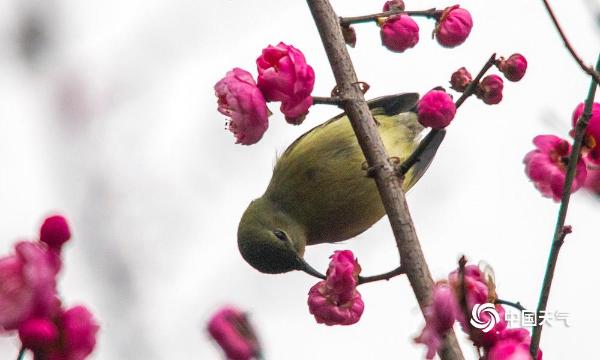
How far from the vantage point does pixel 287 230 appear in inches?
210

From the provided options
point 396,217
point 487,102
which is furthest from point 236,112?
point 487,102

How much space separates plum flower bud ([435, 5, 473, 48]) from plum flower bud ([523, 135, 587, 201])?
→ 28.7 inches

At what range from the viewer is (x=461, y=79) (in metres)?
3.06

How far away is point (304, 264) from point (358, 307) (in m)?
2.25

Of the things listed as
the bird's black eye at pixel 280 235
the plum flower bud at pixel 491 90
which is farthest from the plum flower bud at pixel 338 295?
the bird's black eye at pixel 280 235

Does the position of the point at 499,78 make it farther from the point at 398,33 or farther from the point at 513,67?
the point at 398,33

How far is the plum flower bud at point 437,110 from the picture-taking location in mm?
2719

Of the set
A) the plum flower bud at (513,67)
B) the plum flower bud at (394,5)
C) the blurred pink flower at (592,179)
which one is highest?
the plum flower bud at (394,5)

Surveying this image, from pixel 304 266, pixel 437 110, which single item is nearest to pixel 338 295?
pixel 437 110

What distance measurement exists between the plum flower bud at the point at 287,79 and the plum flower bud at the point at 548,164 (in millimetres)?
672

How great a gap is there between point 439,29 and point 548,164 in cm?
89

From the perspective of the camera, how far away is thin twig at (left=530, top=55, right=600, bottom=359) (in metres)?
2.10

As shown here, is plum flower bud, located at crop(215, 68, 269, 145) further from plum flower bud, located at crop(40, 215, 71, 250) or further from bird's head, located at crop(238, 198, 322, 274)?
bird's head, located at crop(238, 198, 322, 274)

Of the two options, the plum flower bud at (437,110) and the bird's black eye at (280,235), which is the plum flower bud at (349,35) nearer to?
the plum flower bud at (437,110)
